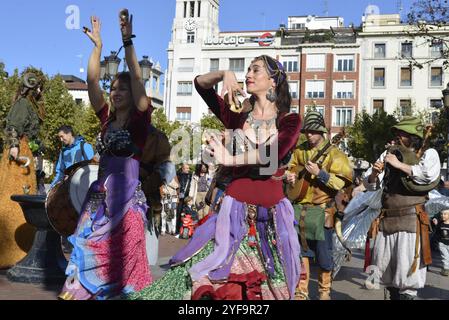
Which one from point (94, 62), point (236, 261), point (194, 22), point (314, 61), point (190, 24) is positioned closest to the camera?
point (236, 261)

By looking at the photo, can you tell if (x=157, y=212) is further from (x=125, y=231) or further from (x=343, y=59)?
(x=343, y=59)

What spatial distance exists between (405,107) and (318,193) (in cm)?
4626

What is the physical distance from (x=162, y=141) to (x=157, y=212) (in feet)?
1.91

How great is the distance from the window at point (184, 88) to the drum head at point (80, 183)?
5808 centimetres

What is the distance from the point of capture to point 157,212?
4852 mm

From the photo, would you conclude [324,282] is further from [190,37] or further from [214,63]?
[190,37]

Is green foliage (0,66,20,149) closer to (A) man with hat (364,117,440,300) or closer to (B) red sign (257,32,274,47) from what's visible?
(B) red sign (257,32,274,47)

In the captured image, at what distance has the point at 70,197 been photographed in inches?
217

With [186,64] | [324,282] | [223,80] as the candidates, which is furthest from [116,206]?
[186,64]

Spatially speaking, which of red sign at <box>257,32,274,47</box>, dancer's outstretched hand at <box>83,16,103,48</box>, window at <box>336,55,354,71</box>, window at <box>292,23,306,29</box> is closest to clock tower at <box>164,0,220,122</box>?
red sign at <box>257,32,274,47</box>

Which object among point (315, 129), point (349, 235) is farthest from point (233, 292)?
point (349, 235)

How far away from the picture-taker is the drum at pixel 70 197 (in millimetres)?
5410

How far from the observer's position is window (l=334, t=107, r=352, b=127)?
57.3m

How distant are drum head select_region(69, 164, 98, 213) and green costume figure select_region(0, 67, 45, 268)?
2.74 meters
